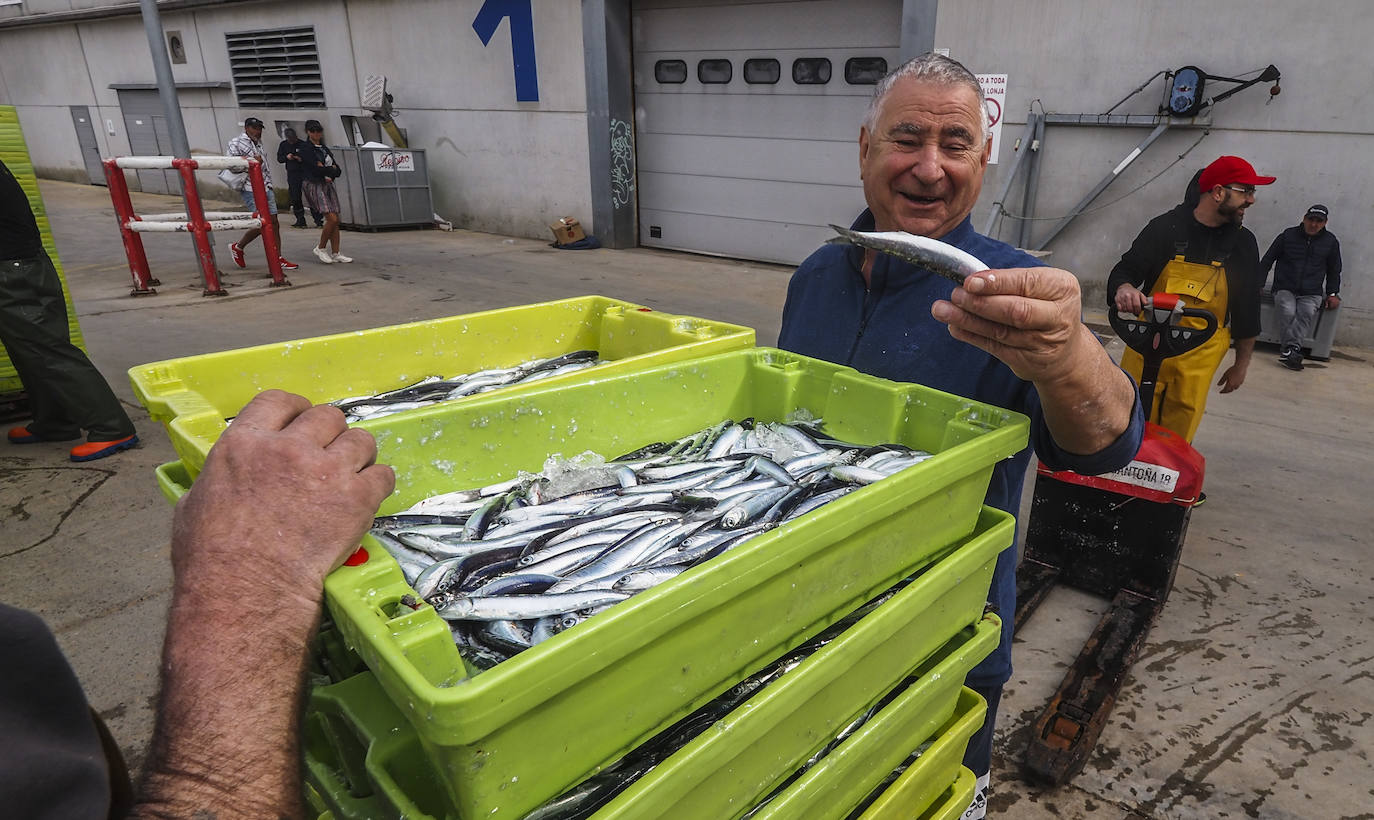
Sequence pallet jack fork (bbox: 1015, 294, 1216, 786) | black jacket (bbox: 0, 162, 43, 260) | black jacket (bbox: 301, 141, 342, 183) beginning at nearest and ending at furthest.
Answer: pallet jack fork (bbox: 1015, 294, 1216, 786)
black jacket (bbox: 0, 162, 43, 260)
black jacket (bbox: 301, 141, 342, 183)

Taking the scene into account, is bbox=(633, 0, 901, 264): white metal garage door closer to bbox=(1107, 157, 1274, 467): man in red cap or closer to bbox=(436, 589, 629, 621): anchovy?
bbox=(1107, 157, 1274, 467): man in red cap

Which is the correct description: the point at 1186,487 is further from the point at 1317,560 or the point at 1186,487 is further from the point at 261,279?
the point at 261,279

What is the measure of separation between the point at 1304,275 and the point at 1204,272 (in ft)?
12.6

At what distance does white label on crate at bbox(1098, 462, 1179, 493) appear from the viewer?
3.08 m

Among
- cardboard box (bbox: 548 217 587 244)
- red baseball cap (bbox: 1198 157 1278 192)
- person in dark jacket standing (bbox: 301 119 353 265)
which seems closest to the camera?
red baseball cap (bbox: 1198 157 1278 192)

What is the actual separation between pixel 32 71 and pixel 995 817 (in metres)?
32.2

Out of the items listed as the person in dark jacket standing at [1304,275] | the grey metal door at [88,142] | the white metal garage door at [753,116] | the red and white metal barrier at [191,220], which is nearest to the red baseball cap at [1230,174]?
the person in dark jacket standing at [1304,275]

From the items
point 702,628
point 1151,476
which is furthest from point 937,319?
point 1151,476

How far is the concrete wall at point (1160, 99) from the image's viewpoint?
673 centimetres

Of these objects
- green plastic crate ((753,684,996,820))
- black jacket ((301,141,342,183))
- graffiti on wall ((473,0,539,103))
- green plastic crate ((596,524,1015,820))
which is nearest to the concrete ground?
green plastic crate ((596,524,1015,820))

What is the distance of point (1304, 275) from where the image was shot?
22.2ft

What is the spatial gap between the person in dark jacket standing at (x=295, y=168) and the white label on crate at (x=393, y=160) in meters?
1.26

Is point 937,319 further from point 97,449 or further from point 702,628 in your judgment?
point 97,449

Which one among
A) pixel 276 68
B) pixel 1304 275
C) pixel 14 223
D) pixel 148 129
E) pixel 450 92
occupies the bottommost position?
pixel 1304 275
